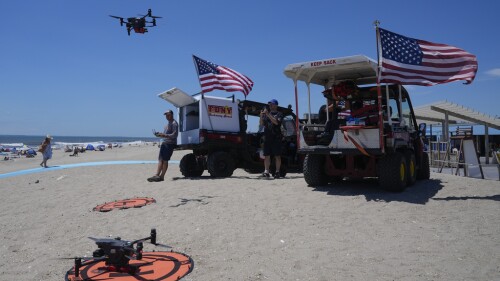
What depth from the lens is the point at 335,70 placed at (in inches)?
337

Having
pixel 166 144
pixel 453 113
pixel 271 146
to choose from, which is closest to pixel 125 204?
pixel 166 144

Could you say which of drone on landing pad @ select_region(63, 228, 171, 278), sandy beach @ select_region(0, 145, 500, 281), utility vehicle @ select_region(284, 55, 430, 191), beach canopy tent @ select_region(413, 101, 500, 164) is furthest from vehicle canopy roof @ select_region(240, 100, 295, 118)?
beach canopy tent @ select_region(413, 101, 500, 164)

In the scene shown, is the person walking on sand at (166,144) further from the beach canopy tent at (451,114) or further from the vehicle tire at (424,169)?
the beach canopy tent at (451,114)

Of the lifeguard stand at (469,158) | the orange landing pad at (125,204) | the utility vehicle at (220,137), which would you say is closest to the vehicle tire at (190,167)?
the utility vehicle at (220,137)

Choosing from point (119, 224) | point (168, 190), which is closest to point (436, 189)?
point (168, 190)

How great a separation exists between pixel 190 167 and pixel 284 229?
21.9 feet

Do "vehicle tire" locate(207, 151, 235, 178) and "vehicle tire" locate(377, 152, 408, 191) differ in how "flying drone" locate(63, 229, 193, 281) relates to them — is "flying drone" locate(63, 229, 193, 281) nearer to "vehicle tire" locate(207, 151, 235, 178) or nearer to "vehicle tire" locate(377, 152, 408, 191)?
"vehicle tire" locate(377, 152, 408, 191)

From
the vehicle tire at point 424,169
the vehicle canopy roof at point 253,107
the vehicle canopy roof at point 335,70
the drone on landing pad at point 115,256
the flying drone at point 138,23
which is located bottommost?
the drone on landing pad at point 115,256

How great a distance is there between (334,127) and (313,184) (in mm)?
1461

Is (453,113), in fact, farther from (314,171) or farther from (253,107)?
(314,171)

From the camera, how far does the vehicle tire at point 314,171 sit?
8.17 metres

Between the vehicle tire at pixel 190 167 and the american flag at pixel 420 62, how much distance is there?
6334mm

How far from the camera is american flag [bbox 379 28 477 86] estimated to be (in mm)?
7141

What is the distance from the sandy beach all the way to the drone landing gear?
0.14 metres
